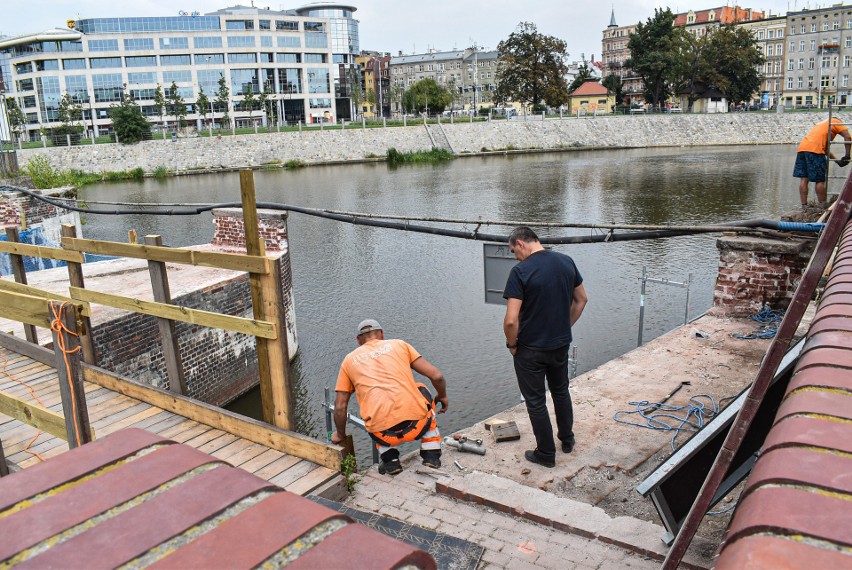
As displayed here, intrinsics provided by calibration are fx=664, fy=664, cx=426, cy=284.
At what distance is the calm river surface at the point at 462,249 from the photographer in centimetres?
1202

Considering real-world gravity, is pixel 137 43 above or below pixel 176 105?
above

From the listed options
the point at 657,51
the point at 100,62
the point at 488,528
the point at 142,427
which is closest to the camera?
the point at 488,528

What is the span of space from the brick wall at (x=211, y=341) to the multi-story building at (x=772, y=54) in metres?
97.7

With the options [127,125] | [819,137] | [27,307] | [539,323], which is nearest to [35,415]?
[27,307]

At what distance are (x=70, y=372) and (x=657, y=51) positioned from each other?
256ft

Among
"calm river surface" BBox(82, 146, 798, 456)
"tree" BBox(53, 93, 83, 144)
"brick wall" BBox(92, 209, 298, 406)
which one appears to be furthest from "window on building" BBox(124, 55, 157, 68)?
"brick wall" BBox(92, 209, 298, 406)

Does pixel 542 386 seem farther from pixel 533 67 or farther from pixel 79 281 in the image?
pixel 533 67

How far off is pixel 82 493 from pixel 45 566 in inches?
11.5

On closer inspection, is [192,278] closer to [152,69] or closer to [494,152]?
[494,152]

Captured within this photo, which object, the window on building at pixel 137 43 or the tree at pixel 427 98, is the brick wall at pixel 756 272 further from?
the window on building at pixel 137 43

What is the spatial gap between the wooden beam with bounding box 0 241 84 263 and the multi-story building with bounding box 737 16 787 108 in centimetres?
10269

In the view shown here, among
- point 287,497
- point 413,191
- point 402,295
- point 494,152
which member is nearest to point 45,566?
point 287,497

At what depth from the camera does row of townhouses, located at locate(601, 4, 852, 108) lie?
8306 centimetres

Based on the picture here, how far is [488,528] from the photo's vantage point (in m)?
4.12
